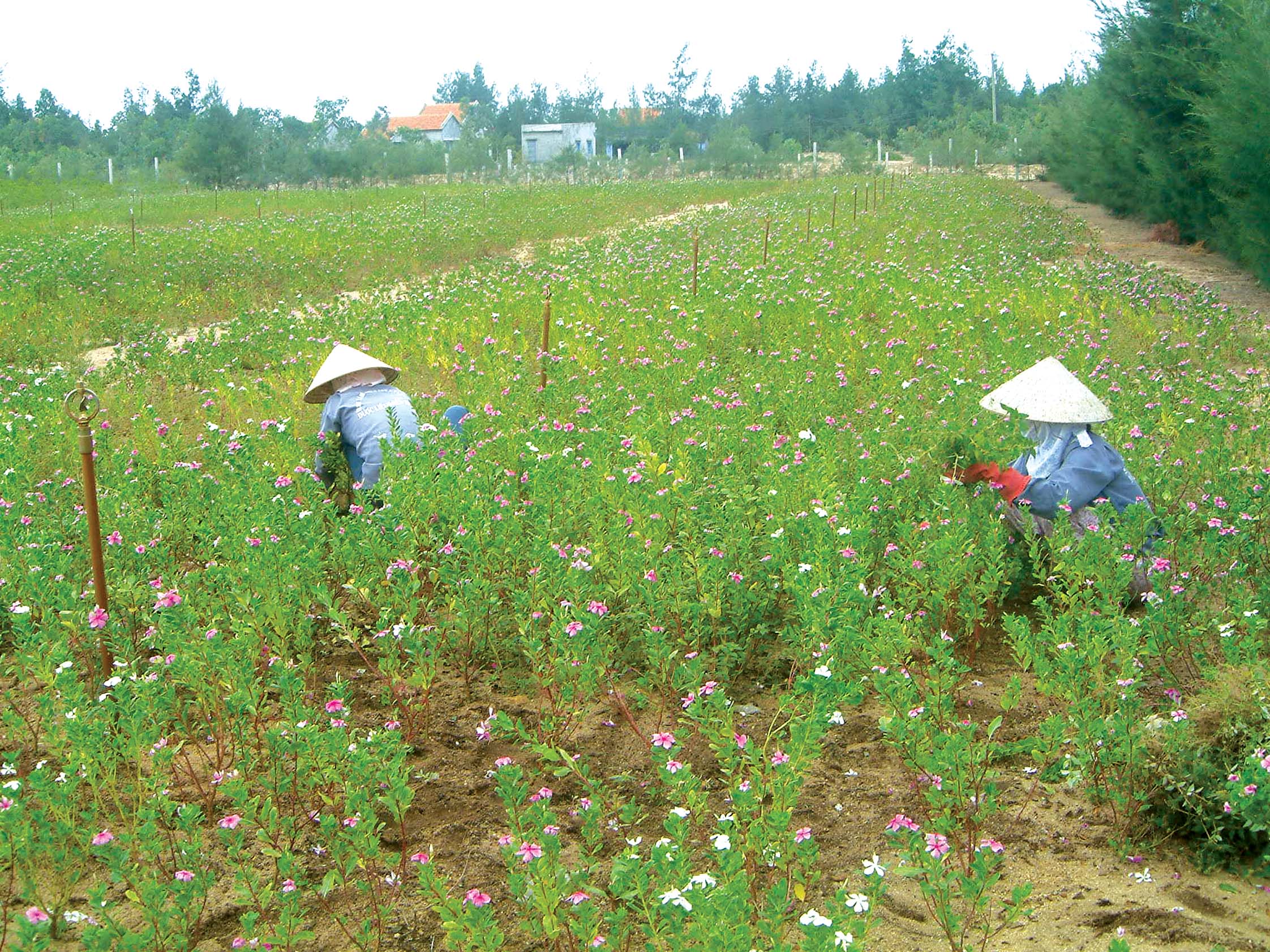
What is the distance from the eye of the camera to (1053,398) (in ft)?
16.7

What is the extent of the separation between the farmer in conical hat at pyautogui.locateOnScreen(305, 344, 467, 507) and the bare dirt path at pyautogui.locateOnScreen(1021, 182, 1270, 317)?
9.61 m

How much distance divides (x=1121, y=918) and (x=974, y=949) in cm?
41

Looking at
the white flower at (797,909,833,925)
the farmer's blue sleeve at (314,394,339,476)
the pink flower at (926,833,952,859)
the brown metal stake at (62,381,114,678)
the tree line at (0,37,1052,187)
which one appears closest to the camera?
the white flower at (797,909,833,925)

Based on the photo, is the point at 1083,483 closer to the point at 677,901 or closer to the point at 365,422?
the point at 677,901

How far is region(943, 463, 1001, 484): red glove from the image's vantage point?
507 cm

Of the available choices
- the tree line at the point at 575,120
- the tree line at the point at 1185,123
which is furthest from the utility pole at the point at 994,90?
the tree line at the point at 1185,123

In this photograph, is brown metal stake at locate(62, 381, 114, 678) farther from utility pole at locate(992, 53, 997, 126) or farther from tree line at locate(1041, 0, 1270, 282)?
utility pole at locate(992, 53, 997, 126)

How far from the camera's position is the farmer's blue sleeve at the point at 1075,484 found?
4.84 metres

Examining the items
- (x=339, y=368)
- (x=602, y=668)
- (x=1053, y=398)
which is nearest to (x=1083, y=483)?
(x=1053, y=398)

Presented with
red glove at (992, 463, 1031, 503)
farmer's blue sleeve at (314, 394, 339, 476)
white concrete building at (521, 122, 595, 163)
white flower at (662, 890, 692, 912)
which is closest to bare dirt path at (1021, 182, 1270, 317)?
red glove at (992, 463, 1031, 503)

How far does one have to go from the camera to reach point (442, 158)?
51094 mm

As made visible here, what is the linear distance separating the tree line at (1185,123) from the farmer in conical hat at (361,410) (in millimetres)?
11280

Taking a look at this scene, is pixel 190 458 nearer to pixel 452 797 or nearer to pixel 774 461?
pixel 774 461

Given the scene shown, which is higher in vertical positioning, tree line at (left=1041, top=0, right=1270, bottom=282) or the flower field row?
tree line at (left=1041, top=0, right=1270, bottom=282)
